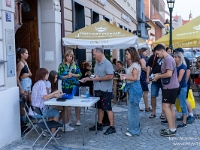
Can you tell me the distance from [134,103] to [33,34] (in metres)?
3.81

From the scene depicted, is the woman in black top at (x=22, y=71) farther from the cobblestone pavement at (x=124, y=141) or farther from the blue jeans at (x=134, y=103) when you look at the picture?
the blue jeans at (x=134, y=103)

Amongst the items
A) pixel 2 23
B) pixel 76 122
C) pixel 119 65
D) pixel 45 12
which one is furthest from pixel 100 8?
pixel 2 23

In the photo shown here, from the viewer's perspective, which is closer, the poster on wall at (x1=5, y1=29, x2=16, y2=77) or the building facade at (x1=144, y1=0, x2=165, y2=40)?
the poster on wall at (x1=5, y1=29, x2=16, y2=77)

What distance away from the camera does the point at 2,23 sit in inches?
214

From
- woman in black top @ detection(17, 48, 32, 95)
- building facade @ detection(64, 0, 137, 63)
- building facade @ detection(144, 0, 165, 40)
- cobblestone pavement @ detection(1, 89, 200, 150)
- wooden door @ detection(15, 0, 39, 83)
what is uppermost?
building facade @ detection(144, 0, 165, 40)

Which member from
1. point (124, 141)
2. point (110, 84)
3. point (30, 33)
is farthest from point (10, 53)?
point (30, 33)

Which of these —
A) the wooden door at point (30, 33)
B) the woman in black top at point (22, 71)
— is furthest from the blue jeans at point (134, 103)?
the wooden door at point (30, 33)

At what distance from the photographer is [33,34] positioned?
27.5 ft

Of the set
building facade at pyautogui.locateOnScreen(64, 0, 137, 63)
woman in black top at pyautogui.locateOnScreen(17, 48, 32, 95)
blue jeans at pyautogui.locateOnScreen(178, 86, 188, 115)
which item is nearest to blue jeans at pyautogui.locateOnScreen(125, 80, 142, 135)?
blue jeans at pyautogui.locateOnScreen(178, 86, 188, 115)

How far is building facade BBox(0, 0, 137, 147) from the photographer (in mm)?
5512

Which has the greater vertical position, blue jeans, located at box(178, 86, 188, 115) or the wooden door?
the wooden door

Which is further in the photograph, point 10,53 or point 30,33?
point 30,33

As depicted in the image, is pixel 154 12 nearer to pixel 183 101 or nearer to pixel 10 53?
pixel 183 101

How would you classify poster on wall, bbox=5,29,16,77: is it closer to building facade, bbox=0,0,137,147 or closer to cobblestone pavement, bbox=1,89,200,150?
building facade, bbox=0,0,137,147
